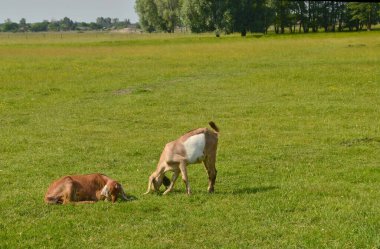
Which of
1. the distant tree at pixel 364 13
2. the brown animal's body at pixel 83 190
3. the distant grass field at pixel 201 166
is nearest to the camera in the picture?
the distant grass field at pixel 201 166

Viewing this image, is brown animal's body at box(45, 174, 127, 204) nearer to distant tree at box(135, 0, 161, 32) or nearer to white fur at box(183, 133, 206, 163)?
white fur at box(183, 133, 206, 163)

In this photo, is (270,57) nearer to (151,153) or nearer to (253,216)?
(151,153)

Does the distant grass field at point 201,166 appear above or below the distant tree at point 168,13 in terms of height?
below

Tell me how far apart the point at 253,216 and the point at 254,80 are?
26.0 metres

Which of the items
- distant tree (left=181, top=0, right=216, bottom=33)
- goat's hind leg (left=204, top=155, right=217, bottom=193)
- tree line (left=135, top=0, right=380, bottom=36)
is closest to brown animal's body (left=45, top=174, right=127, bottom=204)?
goat's hind leg (left=204, top=155, right=217, bottom=193)

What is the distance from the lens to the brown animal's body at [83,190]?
10305mm

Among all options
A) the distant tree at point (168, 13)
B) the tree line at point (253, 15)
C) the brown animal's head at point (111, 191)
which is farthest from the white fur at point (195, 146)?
the distant tree at point (168, 13)

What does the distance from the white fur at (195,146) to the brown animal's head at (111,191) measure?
4.77 feet

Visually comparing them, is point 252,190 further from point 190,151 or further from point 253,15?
point 253,15

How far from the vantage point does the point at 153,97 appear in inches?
1115

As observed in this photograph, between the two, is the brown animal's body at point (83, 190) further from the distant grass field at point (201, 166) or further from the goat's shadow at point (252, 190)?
the goat's shadow at point (252, 190)

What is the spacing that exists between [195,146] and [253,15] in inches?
3724

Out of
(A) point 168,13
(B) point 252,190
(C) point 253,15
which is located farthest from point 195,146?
(A) point 168,13

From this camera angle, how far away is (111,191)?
10312 millimetres
